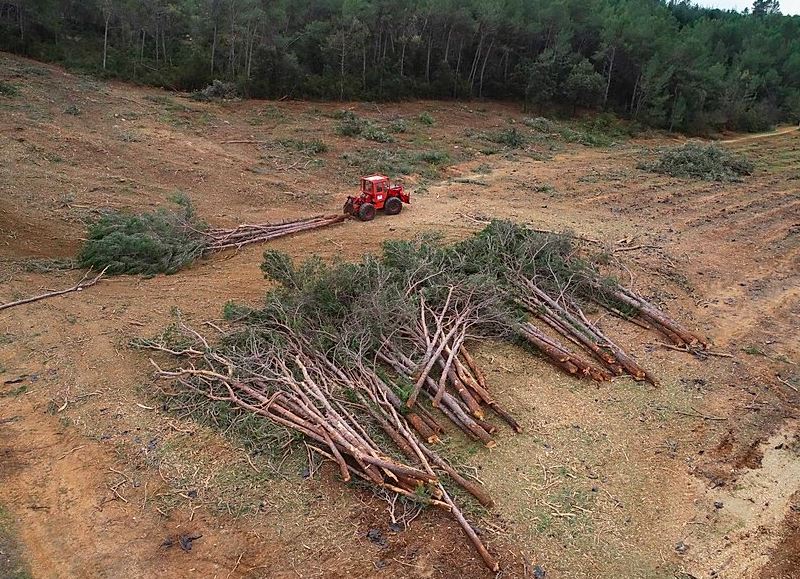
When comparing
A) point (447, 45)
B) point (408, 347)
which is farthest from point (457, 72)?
point (408, 347)

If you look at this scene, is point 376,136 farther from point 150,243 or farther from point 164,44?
point 164,44

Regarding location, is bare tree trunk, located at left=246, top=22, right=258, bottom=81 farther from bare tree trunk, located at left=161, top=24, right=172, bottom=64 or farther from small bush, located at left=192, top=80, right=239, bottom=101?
bare tree trunk, located at left=161, top=24, right=172, bottom=64

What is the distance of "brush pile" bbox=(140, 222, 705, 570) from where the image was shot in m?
8.16

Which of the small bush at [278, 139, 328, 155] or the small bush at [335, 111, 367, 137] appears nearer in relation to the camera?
the small bush at [278, 139, 328, 155]

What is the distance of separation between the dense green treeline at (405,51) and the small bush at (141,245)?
20.9 metres

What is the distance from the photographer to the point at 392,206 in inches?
703

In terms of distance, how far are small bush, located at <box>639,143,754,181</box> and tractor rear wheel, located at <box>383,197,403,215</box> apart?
14.2m

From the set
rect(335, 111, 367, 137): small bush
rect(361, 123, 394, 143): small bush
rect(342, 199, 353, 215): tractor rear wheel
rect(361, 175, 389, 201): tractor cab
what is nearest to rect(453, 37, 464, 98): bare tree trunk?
rect(335, 111, 367, 137): small bush

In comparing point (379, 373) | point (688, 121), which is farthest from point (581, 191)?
point (688, 121)

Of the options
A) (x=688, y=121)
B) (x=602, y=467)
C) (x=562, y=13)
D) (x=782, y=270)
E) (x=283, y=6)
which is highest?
(x=562, y=13)

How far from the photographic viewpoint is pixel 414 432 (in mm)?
8633

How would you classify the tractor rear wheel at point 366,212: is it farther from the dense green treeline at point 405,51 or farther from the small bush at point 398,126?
the dense green treeline at point 405,51

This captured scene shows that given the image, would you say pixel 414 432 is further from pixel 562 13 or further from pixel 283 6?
pixel 562 13

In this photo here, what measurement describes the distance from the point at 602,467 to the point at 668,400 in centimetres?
243
